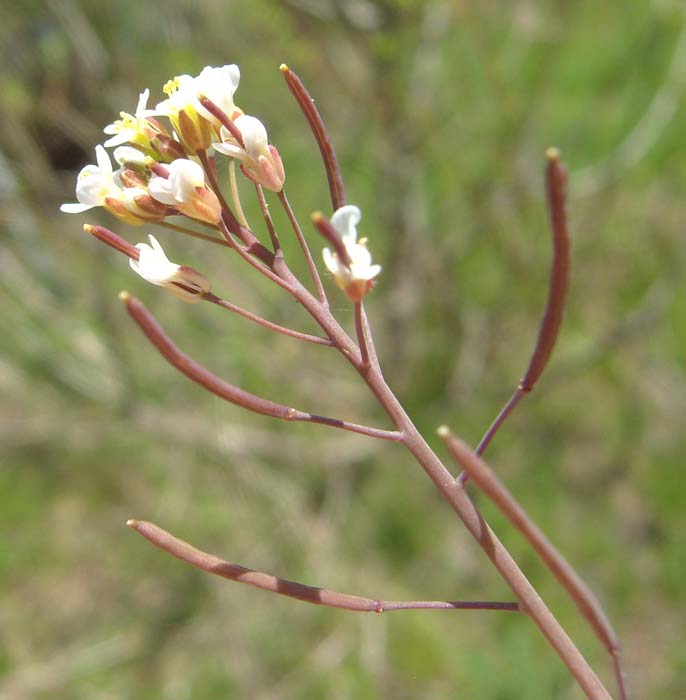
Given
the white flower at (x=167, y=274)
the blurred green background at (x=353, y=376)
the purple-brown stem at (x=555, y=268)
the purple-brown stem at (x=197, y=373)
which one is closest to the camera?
the purple-brown stem at (x=555, y=268)

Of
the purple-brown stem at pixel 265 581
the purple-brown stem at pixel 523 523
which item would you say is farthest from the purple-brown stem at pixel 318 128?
the purple-brown stem at pixel 265 581

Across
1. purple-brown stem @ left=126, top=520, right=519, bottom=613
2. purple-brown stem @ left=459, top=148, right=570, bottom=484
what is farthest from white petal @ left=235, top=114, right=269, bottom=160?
purple-brown stem @ left=126, top=520, right=519, bottom=613

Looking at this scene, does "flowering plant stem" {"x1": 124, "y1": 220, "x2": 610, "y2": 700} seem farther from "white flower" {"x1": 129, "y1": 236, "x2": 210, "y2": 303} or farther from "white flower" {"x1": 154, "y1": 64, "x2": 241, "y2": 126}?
"white flower" {"x1": 154, "y1": 64, "x2": 241, "y2": 126}

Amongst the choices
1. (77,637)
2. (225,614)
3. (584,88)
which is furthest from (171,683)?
(584,88)

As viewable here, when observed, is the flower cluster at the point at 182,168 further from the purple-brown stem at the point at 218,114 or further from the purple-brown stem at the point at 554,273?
the purple-brown stem at the point at 554,273

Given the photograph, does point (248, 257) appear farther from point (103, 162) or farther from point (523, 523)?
point (523, 523)

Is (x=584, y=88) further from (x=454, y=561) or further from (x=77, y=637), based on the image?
(x=77, y=637)
